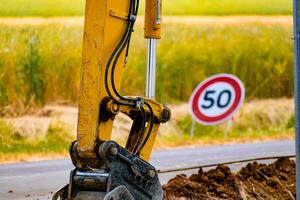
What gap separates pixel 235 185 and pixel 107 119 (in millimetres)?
2761

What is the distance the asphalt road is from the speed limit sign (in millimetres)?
733

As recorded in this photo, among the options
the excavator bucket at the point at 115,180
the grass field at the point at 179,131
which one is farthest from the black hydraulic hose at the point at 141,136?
the grass field at the point at 179,131

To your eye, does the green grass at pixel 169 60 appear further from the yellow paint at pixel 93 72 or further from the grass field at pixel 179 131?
the yellow paint at pixel 93 72

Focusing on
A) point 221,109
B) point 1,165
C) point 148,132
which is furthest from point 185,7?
point 148,132

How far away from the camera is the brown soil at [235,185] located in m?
8.90

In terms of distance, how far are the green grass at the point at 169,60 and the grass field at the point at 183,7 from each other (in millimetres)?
366

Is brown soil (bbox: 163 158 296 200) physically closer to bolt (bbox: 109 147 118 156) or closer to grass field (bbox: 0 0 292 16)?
bolt (bbox: 109 147 118 156)

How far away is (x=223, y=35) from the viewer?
20562 millimetres

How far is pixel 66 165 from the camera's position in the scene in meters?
13.7

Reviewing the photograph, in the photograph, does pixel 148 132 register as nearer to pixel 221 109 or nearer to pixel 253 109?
pixel 221 109

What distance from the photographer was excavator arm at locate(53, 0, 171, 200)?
6.72 meters

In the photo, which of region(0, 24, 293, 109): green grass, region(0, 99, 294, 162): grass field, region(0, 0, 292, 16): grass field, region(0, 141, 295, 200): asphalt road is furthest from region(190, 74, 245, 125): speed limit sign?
region(0, 0, 292, 16): grass field

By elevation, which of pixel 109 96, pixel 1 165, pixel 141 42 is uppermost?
pixel 141 42

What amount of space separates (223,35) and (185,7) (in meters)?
1.22
